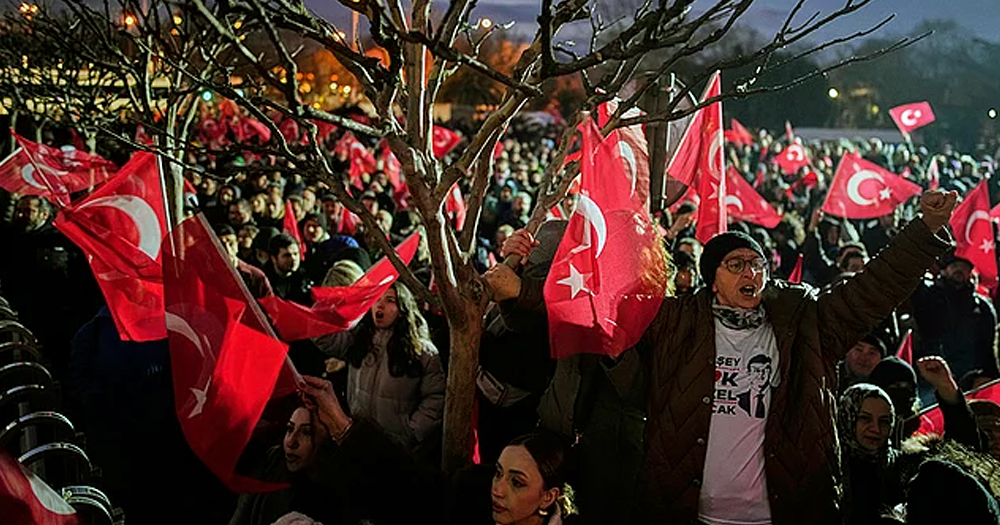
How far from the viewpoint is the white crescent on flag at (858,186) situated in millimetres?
10711

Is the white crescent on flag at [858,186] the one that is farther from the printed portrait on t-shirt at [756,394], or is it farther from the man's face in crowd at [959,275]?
the printed portrait on t-shirt at [756,394]

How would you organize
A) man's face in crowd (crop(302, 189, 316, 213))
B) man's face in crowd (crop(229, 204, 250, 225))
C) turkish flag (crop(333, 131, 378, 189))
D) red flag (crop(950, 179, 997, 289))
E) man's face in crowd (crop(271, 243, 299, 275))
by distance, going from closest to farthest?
1. man's face in crowd (crop(271, 243, 299, 275))
2. red flag (crop(950, 179, 997, 289))
3. man's face in crowd (crop(229, 204, 250, 225))
4. man's face in crowd (crop(302, 189, 316, 213))
5. turkish flag (crop(333, 131, 378, 189))

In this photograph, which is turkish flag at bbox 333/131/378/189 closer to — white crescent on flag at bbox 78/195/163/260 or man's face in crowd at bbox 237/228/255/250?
man's face in crowd at bbox 237/228/255/250

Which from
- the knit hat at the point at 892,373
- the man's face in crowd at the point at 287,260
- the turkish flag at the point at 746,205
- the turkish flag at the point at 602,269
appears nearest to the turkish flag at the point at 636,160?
the turkish flag at the point at 602,269


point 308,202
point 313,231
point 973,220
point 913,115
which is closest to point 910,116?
point 913,115

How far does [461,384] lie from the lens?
12.0 feet

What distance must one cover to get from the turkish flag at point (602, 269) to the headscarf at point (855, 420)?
1109mm

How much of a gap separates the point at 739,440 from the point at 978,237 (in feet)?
19.4

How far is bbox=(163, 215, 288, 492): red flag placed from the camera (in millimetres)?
3830

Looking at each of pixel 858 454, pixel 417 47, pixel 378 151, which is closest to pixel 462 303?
pixel 417 47

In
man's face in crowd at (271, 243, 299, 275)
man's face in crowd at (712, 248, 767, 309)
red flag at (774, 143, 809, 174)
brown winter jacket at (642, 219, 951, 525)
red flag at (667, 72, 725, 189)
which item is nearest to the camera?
brown winter jacket at (642, 219, 951, 525)

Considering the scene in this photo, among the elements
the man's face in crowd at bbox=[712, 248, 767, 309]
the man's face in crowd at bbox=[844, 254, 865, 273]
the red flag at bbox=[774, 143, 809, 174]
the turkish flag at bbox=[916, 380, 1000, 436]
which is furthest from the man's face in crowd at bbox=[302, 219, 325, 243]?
the red flag at bbox=[774, 143, 809, 174]

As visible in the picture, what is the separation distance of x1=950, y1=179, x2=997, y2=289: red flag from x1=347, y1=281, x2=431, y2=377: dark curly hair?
5.51m

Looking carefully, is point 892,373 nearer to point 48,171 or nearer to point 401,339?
point 401,339
